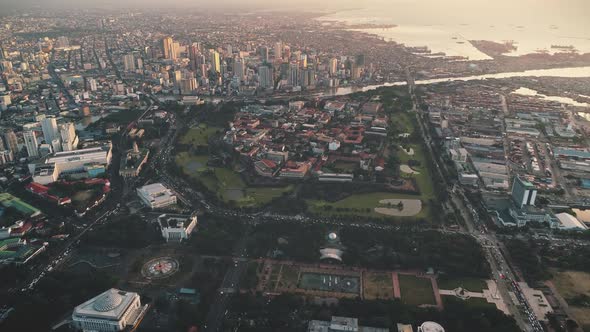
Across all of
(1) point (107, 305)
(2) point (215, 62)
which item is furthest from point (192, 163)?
(2) point (215, 62)

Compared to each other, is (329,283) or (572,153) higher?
(572,153)

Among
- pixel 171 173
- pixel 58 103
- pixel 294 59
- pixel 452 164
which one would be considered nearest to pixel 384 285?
pixel 452 164

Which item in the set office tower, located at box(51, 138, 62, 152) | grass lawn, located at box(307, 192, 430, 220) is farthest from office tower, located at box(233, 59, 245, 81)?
grass lawn, located at box(307, 192, 430, 220)

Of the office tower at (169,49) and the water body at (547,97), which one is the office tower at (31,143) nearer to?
the office tower at (169,49)

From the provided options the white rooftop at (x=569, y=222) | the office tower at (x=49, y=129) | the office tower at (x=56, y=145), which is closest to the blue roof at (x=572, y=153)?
the white rooftop at (x=569, y=222)

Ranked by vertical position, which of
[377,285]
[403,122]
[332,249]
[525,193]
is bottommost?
[403,122]

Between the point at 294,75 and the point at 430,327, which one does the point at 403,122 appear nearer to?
the point at 294,75

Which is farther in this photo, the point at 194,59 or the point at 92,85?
the point at 194,59
